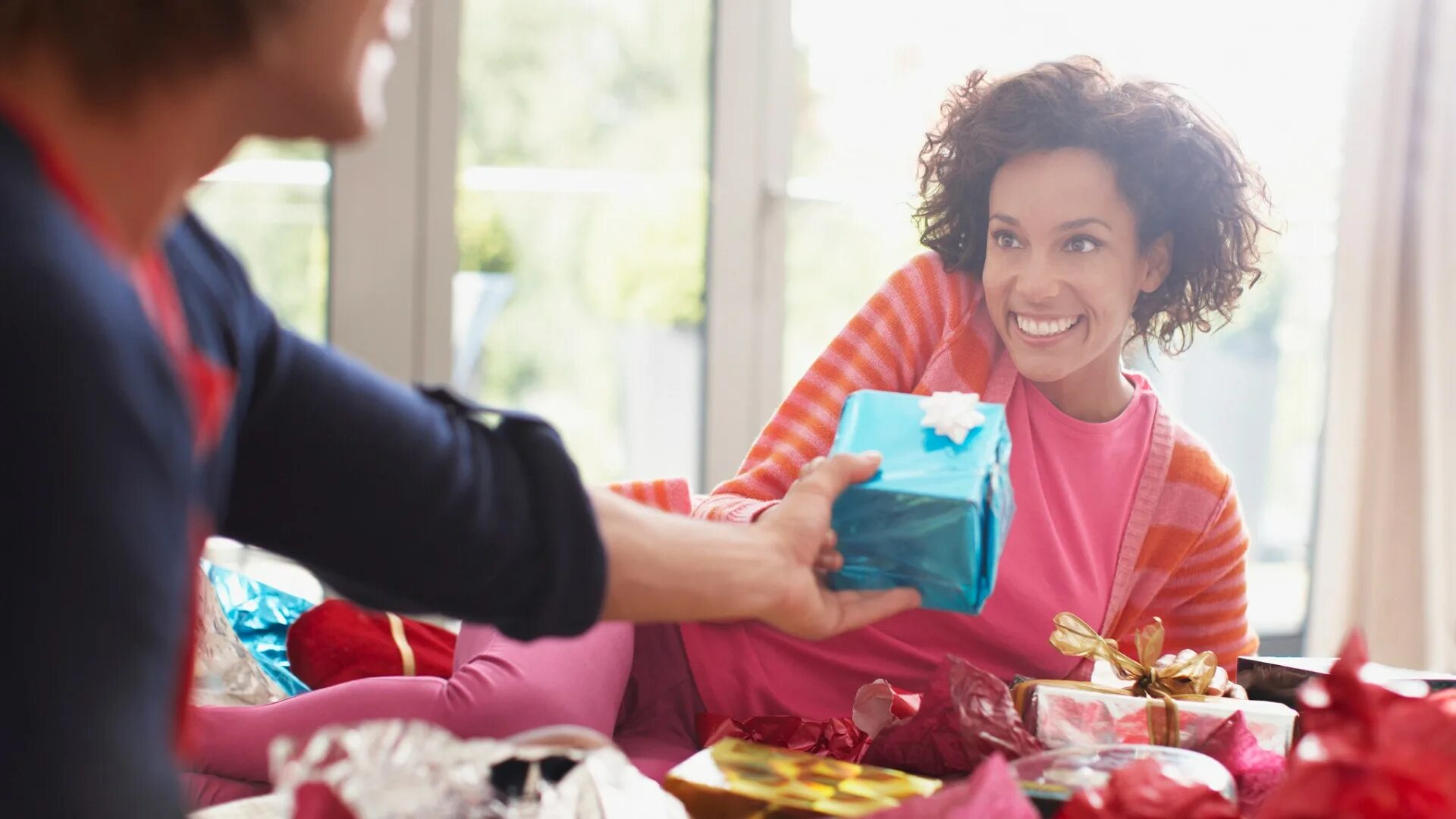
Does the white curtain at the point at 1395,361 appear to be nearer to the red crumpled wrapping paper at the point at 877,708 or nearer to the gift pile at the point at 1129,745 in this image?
the gift pile at the point at 1129,745

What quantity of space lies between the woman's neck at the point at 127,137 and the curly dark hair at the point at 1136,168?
1.13 metres

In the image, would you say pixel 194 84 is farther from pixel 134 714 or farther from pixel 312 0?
pixel 134 714

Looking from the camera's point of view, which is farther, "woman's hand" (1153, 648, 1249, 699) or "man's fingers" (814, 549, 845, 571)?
"woman's hand" (1153, 648, 1249, 699)

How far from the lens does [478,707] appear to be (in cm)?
135

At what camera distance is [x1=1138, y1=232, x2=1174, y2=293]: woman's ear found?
64.3 inches

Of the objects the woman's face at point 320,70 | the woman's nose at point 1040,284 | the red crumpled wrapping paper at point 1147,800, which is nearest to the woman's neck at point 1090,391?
the woman's nose at point 1040,284

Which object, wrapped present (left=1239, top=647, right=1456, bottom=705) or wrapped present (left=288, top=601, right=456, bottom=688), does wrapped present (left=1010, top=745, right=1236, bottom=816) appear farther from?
wrapped present (left=288, top=601, right=456, bottom=688)

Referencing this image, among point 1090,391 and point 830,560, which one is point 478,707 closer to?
point 830,560

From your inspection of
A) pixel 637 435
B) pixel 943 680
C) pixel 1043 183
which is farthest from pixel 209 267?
pixel 637 435

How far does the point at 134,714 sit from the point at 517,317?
2270mm

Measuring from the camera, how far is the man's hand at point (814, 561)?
1085 millimetres

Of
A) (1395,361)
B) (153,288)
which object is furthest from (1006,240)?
(1395,361)

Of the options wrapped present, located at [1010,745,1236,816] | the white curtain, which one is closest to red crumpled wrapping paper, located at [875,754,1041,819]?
wrapped present, located at [1010,745,1236,816]

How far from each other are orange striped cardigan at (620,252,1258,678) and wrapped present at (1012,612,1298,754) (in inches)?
8.1
